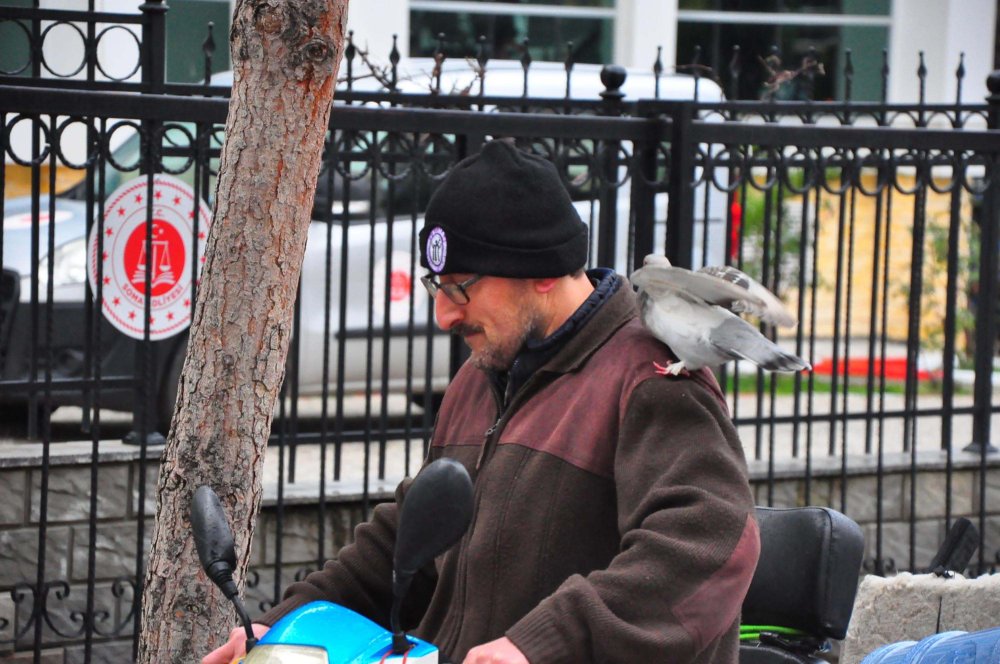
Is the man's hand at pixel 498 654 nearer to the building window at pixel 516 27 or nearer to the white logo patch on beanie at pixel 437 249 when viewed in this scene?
the white logo patch on beanie at pixel 437 249

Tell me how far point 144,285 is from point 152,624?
196cm

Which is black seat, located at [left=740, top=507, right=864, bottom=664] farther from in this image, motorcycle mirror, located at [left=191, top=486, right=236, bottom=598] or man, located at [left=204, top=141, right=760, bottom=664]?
motorcycle mirror, located at [left=191, top=486, right=236, bottom=598]

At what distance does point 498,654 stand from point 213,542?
1.71ft

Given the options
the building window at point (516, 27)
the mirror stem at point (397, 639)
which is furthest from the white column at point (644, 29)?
the mirror stem at point (397, 639)

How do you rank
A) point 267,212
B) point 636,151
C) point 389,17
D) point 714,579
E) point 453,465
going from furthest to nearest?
point 389,17
point 636,151
point 267,212
point 714,579
point 453,465

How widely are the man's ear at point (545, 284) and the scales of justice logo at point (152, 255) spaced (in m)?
2.77

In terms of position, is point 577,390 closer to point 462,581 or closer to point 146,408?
point 462,581

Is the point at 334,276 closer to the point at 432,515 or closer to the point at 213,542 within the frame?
the point at 213,542

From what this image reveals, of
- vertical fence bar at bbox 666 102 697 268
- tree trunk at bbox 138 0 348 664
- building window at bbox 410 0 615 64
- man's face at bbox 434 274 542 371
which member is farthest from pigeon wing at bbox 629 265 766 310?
building window at bbox 410 0 615 64

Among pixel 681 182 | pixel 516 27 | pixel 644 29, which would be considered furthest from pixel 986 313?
pixel 516 27

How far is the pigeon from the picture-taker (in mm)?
2551

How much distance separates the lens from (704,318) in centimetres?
258

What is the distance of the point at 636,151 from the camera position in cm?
578

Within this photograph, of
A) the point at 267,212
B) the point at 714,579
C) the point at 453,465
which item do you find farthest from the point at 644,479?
the point at 267,212
